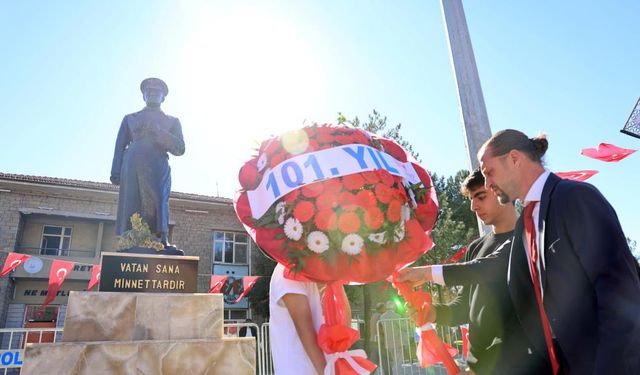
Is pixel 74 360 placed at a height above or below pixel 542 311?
below

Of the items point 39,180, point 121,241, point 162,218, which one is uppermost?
point 39,180

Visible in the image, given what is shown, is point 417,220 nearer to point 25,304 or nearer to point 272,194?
point 272,194

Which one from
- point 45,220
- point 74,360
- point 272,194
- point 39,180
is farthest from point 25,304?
point 272,194

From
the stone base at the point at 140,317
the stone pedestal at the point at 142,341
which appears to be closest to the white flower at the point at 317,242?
the stone pedestal at the point at 142,341

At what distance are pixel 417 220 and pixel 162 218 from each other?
4.66 m

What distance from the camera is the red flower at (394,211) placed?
1727 mm

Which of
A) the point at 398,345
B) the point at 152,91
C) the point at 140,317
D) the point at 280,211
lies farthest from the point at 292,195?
the point at 398,345

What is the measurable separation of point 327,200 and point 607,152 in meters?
3.32

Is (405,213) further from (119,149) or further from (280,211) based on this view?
(119,149)

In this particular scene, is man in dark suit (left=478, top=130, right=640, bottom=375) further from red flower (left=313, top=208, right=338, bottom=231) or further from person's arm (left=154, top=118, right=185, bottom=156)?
person's arm (left=154, top=118, right=185, bottom=156)

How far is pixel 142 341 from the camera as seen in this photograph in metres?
3.89

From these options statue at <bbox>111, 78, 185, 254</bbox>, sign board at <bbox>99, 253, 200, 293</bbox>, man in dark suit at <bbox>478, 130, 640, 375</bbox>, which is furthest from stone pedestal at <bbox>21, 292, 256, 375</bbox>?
man in dark suit at <bbox>478, 130, 640, 375</bbox>

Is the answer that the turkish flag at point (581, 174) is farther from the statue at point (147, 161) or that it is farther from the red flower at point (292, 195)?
the statue at point (147, 161)

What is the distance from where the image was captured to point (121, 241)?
16.8 ft
